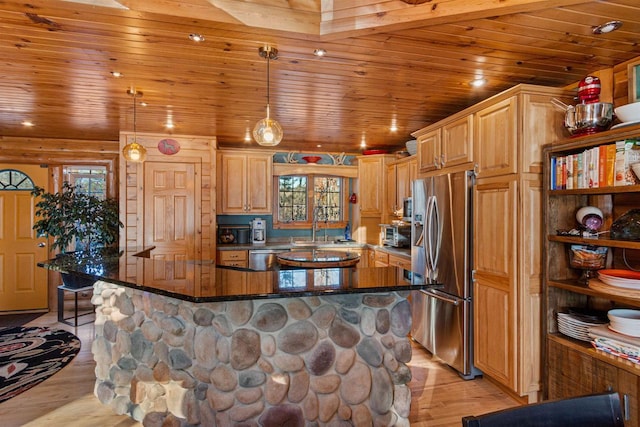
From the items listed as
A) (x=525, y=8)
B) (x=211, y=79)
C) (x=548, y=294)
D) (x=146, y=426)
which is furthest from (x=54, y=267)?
(x=548, y=294)

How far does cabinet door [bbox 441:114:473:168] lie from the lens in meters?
3.02

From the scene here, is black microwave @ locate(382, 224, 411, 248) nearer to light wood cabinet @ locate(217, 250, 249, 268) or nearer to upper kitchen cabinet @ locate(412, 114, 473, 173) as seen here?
upper kitchen cabinet @ locate(412, 114, 473, 173)

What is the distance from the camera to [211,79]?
9.31ft

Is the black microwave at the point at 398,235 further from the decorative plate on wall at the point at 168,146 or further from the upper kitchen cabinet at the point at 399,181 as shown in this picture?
the decorative plate on wall at the point at 168,146

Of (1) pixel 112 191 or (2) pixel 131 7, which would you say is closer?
(2) pixel 131 7

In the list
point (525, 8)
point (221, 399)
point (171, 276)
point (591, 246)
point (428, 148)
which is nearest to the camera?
point (525, 8)

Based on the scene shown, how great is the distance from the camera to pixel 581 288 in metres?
2.28

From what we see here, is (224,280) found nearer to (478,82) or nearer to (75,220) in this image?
(478,82)

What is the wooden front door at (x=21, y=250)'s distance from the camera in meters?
4.95

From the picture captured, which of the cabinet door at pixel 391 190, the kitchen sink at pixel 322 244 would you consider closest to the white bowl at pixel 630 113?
the cabinet door at pixel 391 190

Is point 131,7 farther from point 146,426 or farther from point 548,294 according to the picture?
point 548,294

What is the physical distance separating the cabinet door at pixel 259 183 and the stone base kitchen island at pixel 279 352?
318 centimetres

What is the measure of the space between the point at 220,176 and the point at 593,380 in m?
4.64

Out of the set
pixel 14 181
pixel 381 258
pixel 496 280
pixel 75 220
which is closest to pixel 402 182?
pixel 381 258
